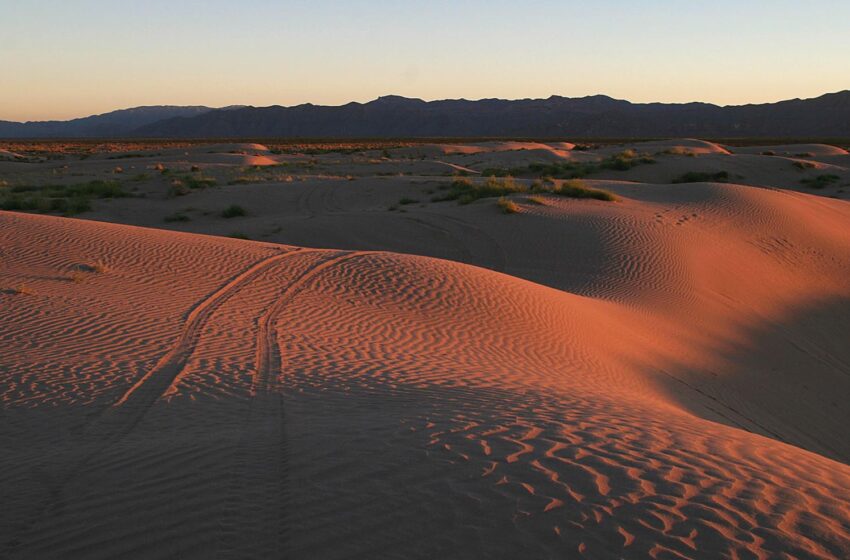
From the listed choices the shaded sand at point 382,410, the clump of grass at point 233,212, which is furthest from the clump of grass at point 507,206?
the clump of grass at point 233,212

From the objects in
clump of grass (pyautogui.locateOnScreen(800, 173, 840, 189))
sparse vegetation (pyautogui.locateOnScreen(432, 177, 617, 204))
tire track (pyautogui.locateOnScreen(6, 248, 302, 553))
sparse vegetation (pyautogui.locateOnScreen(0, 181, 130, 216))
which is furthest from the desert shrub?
clump of grass (pyautogui.locateOnScreen(800, 173, 840, 189))

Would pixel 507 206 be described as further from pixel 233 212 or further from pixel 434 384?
pixel 434 384

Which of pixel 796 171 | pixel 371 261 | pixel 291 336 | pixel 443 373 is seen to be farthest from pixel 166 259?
pixel 796 171

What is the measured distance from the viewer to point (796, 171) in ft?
124

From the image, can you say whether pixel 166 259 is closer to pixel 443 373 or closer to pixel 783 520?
pixel 443 373

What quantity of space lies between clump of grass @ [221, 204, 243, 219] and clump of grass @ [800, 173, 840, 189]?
27.9m

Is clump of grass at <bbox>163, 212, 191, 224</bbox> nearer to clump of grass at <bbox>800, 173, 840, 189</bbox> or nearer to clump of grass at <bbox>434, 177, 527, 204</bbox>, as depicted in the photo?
clump of grass at <bbox>434, 177, 527, 204</bbox>

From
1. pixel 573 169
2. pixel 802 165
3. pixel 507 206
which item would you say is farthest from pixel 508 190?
pixel 802 165

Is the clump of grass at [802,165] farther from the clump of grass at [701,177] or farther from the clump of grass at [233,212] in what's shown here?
the clump of grass at [233,212]

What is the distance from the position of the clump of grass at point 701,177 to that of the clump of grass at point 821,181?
13.7 ft

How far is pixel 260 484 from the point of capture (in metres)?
4.21

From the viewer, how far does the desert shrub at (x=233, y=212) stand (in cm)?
2368

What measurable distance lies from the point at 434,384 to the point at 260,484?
129 inches

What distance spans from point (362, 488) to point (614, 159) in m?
37.1
